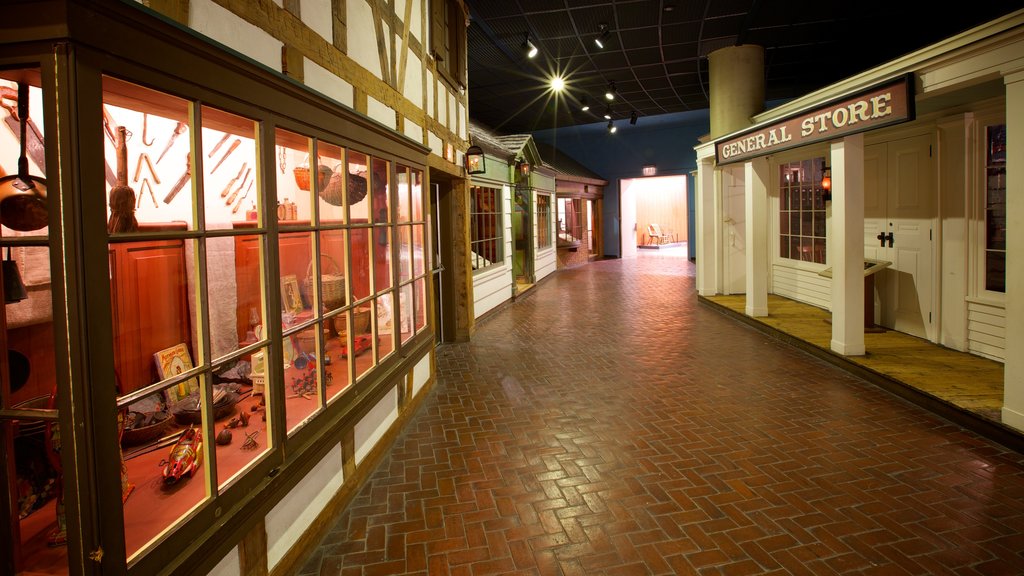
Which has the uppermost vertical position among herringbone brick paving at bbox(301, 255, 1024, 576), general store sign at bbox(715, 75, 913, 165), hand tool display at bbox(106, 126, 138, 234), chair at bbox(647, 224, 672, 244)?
general store sign at bbox(715, 75, 913, 165)

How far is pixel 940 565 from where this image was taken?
2617 mm

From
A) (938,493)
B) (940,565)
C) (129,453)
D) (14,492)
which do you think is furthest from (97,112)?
(938,493)

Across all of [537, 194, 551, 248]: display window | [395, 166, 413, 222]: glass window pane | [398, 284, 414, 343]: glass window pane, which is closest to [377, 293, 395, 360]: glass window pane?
[398, 284, 414, 343]: glass window pane

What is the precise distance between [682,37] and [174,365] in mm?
9062

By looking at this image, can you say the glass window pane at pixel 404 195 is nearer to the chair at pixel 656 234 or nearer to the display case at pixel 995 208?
the display case at pixel 995 208

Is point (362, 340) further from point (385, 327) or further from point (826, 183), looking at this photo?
point (826, 183)

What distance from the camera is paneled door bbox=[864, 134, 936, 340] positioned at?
6148mm

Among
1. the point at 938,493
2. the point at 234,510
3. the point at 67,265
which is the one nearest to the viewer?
the point at 67,265

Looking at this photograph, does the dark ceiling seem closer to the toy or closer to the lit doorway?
the toy

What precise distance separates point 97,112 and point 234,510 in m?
1.42

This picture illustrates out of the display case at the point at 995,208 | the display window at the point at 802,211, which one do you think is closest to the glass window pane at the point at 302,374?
the display case at the point at 995,208

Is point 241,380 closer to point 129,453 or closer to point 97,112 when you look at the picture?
point 129,453

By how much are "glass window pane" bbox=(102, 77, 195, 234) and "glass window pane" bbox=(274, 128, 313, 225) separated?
1.46 ft

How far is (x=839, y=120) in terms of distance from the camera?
17.4 ft
